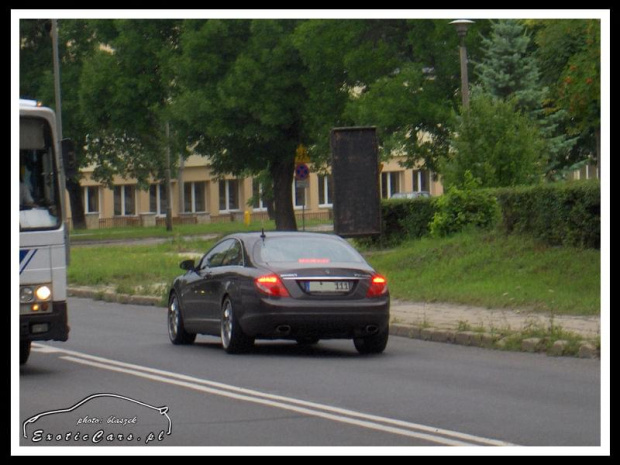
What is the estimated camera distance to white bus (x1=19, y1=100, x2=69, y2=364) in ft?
45.7

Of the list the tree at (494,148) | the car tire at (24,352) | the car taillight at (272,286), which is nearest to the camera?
the car tire at (24,352)

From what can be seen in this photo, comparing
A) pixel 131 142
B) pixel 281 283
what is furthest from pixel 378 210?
pixel 131 142

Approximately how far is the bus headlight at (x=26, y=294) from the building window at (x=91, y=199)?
84.3m

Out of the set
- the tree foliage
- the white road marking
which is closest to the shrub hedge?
the white road marking

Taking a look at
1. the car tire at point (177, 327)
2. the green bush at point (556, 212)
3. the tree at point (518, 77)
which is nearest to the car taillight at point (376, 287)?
the car tire at point (177, 327)

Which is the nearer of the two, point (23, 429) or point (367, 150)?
point (23, 429)

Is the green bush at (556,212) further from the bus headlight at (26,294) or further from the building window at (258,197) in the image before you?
the building window at (258,197)

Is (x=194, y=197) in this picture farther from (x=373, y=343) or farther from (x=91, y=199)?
(x=373, y=343)

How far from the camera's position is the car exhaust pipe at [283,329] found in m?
15.7

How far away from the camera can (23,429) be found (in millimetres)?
10156

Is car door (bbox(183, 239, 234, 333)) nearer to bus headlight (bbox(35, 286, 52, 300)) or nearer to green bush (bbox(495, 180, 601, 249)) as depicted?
bus headlight (bbox(35, 286, 52, 300))

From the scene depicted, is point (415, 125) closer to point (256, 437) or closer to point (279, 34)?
point (279, 34)

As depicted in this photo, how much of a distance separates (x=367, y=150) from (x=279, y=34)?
18.9 metres

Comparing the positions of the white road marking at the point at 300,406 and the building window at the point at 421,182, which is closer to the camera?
the white road marking at the point at 300,406
